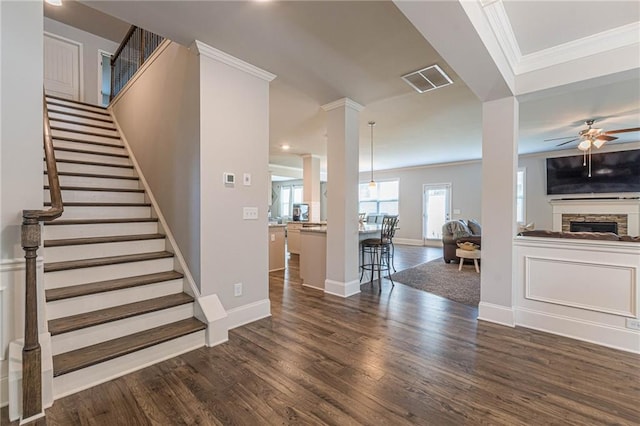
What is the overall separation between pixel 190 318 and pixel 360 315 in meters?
1.73

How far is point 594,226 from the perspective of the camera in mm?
6520

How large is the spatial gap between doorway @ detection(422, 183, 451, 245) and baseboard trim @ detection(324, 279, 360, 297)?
5975 mm

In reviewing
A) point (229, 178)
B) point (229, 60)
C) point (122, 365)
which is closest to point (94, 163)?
point (229, 178)

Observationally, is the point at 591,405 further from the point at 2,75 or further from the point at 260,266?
the point at 2,75

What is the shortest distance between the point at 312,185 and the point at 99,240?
554 centimetres

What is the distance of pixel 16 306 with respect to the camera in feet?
5.78

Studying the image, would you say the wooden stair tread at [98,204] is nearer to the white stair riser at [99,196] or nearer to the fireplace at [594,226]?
the white stair riser at [99,196]

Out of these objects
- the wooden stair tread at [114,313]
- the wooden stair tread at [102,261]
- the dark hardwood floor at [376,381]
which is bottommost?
the dark hardwood floor at [376,381]

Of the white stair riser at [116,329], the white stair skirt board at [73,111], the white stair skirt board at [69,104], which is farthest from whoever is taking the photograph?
the white stair skirt board at [69,104]

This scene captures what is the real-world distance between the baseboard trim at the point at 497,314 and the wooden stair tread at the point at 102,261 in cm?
333

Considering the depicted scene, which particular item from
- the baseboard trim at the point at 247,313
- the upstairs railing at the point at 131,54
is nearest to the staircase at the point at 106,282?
the baseboard trim at the point at 247,313

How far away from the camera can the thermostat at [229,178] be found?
9.21ft

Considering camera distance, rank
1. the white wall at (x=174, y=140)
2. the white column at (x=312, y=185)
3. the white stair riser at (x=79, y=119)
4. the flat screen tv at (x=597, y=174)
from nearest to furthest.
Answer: the white wall at (x=174, y=140) < the white stair riser at (x=79, y=119) < the flat screen tv at (x=597, y=174) < the white column at (x=312, y=185)

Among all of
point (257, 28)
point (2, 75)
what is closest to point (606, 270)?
point (257, 28)
